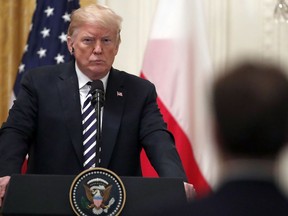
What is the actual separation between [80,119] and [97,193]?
81 centimetres

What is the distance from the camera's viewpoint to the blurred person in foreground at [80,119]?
135 inches

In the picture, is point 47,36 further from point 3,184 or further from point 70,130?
point 3,184

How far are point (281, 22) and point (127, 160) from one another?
2582 mm

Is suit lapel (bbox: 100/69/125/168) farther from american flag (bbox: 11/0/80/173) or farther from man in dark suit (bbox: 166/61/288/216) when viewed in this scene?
man in dark suit (bbox: 166/61/288/216)

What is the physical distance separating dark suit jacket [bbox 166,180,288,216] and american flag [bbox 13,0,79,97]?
430cm

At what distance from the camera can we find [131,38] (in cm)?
591

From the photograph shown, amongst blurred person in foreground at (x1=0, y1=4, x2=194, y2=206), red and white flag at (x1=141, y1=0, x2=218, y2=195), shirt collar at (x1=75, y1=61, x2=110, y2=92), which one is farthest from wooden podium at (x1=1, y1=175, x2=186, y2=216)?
red and white flag at (x1=141, y1=0, x2=218, y2=195)

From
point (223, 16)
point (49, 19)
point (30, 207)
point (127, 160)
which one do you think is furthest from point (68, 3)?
point (30, 207)

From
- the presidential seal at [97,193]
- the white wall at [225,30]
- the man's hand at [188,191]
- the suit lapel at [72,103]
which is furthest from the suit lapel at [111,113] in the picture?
the white wall at [225,30]

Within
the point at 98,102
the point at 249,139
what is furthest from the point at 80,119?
the point at 249,139

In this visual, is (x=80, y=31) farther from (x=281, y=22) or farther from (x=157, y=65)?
(x=281, y=22)

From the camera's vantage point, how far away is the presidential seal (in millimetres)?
2725

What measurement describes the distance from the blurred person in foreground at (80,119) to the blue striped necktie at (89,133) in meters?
0.02

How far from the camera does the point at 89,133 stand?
3479 millimetres
